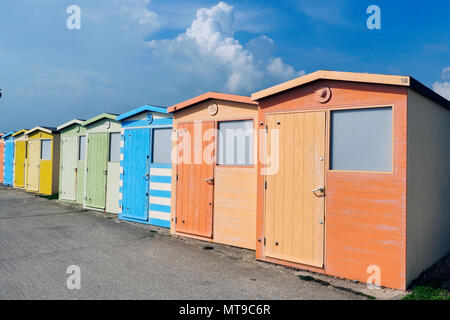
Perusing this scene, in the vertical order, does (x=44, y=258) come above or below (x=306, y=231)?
below

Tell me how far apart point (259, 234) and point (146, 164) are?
12.8 feet

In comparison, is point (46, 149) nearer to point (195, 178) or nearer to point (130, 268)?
point (195, 178)

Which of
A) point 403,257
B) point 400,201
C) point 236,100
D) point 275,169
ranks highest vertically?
point 236,100

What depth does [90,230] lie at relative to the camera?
795cm

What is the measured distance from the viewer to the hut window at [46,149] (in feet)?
47.1

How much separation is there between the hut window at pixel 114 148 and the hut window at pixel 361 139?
6.64 m

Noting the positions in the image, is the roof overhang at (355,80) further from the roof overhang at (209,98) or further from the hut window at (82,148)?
the hut window at (82,148)

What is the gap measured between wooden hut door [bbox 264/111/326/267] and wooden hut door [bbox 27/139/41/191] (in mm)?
12473

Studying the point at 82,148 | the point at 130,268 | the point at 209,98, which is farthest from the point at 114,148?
the point at 130,268

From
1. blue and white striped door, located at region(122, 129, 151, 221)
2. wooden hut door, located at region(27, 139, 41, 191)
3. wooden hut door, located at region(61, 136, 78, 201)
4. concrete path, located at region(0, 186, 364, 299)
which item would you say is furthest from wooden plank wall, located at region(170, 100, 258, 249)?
wooden hut door, located at region(27, 139, 41, 191)

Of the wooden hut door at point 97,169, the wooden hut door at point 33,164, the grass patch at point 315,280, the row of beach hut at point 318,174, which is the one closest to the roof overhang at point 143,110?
the row of beach hut at point 318,174

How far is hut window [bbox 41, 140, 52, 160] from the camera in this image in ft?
47.1
